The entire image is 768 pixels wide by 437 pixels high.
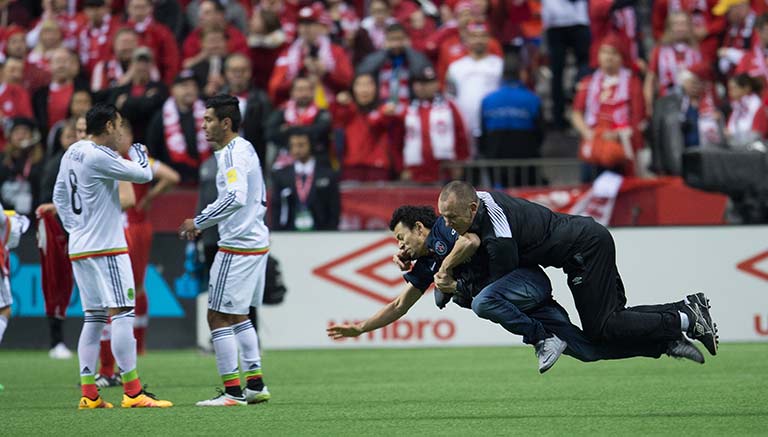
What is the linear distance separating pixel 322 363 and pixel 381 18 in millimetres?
6643

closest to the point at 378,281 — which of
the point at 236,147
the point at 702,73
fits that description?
the point at 702,73

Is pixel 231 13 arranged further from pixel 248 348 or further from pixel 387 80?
pixel 248 348

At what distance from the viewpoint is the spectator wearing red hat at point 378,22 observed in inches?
760

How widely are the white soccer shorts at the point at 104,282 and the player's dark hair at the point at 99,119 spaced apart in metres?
0.96

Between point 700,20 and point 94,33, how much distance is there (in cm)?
886

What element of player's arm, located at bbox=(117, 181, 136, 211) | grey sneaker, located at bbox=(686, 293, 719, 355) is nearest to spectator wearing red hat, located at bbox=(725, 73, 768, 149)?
grey sneaker, located at bbox=(686, 293, 719, 355)

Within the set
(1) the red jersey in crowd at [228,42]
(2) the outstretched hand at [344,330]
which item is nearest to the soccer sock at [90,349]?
(2) the outstretched hand at [344,330]

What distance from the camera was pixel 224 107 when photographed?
1027cm

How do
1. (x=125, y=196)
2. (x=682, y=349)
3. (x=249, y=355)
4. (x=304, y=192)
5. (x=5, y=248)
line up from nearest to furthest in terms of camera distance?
(x=682, y=349) → (x=249, y=355) → (x=125, y=196) → (x=5, y=248) → (x=304, y=192)

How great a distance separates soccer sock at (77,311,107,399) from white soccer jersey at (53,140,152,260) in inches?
19.6

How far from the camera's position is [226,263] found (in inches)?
407

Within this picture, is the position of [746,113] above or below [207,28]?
below

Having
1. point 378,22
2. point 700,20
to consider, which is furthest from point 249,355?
point 700,20

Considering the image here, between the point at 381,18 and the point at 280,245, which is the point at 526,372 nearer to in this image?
the point at 280,245
